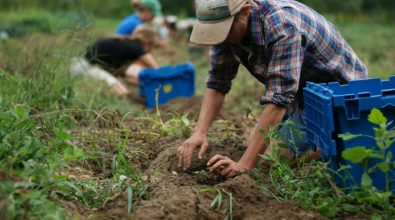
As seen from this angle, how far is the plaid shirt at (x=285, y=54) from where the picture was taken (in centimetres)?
329

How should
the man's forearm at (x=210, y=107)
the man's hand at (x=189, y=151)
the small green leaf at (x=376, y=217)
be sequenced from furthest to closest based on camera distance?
the man's forearm at (x=210, y=107) → the man's hand at (x=189, y=151) → the small green leaf at (x=376, y=217)

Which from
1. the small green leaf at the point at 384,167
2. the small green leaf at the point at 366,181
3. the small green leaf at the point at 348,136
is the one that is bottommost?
the small green leaf at the point at 366,181

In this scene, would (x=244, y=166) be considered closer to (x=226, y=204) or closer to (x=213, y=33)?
(x=226, y=204)

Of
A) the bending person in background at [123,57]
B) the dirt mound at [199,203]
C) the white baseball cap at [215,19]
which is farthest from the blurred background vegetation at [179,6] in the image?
the dirt mound at [199,203]

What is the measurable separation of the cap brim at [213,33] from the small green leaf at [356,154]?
3.01 ft

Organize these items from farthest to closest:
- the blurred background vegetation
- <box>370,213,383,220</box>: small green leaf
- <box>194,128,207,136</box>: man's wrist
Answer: the blurred background vegetation, <box>194,128,207,136</box>: man's wrist, <box>370,213,383,220</box>: small green leaf

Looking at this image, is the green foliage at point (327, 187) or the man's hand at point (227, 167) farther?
the man's hand at point (227, 167)

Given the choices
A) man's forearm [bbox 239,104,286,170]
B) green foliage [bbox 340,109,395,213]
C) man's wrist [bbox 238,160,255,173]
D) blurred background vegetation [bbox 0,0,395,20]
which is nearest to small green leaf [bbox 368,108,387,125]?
green foliage [bbox 340,109,395,213]

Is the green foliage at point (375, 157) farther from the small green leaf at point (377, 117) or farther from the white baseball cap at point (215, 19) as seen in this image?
the white baseball cap at point (215, 19)

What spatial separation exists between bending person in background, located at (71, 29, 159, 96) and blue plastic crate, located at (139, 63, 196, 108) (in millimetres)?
345

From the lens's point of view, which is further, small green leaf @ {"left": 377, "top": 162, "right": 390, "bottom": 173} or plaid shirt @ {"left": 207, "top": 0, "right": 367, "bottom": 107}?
plaid shirt @ {"left": 207, "top": 0, "right": 367, "bottom": 107}

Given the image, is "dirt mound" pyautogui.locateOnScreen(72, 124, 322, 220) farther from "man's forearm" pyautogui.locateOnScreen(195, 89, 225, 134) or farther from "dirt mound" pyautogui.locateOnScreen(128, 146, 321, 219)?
"man's forearm" pyautogui.locateOnScreen(195, 89, 225, 134)

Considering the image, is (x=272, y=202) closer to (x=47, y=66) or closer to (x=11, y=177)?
(x=11, y=177)

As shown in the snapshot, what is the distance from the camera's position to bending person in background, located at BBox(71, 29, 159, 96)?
6.99m
